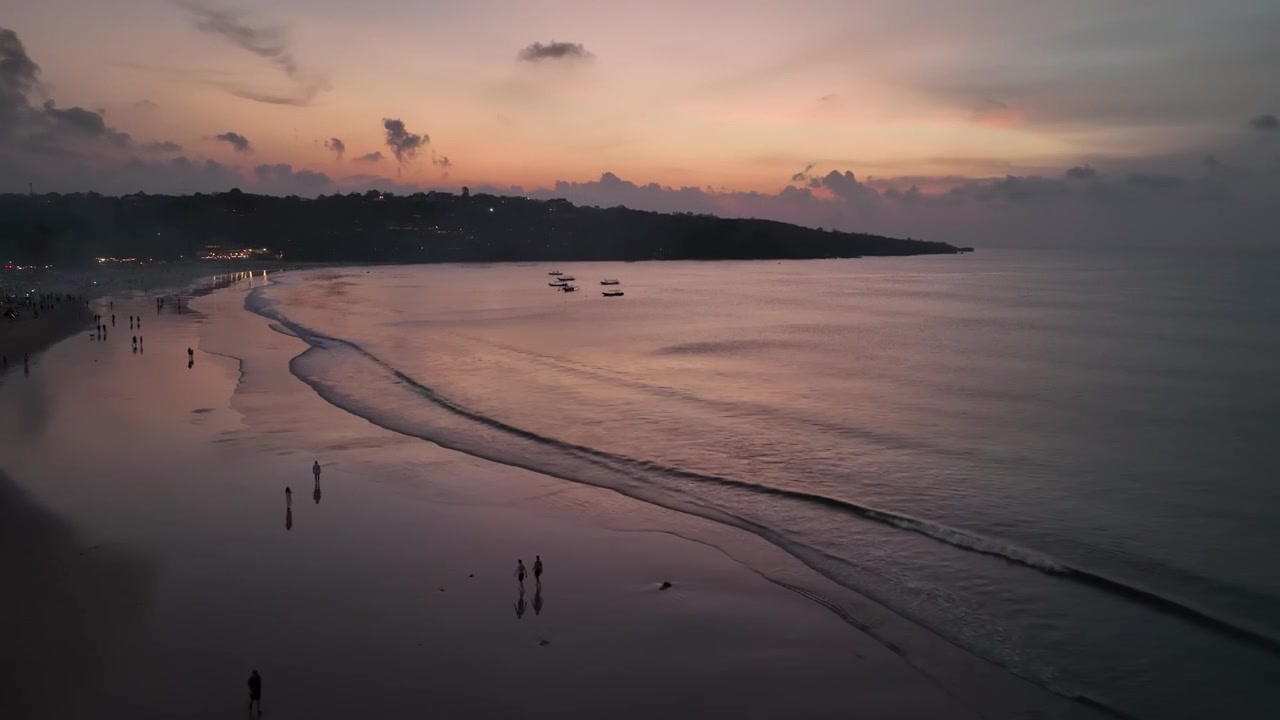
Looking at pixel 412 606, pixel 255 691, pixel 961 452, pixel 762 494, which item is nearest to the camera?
pixel 255 691

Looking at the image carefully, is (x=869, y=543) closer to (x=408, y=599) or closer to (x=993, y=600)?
(x=993, y=600)

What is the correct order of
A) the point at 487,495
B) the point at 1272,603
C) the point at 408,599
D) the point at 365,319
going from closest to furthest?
1. the point at 408,599
2. the point at 1272,603
3. the point at 487,495
4. the point at 365,319

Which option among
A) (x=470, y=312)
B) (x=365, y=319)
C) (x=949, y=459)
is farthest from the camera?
(x=470, y=312)

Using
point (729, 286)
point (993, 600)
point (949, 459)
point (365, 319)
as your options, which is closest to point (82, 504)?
point (993, 600)

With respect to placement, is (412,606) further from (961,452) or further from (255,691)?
(961,452)

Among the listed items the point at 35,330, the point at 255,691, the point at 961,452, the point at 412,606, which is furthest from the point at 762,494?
the point at 35,330

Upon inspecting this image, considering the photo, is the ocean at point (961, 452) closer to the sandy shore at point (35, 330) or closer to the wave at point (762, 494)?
the wave at point (762, 494)

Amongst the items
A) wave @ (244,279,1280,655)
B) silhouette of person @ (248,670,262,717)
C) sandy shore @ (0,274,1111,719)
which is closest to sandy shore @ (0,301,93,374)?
wave @ (244,279,1280,655)
